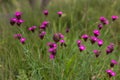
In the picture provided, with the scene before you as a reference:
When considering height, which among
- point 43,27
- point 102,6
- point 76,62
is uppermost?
point 43,27

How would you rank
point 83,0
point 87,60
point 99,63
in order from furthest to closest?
point 83,0
point 99,63
point 87,60

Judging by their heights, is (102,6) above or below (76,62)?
below

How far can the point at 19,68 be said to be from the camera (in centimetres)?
296

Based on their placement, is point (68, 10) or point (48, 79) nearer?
point (48, 79)

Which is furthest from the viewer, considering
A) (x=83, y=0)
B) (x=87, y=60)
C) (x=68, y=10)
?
(x=83, y=0)

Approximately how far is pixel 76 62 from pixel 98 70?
198 mm

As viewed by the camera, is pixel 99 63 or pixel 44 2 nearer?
pixel 99 63

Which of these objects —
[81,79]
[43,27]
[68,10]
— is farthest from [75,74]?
[68,10]

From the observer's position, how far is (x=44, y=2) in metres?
5.71

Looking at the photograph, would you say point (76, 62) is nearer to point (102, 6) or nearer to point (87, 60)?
point (87, 60)

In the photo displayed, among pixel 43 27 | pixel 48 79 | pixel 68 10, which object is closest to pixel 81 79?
pixel 48 79

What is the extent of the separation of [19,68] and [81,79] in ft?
2.04

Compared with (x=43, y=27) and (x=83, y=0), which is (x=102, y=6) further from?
(x=43, y=27)

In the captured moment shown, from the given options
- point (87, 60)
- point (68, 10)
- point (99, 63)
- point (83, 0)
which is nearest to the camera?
point (87, 60)
